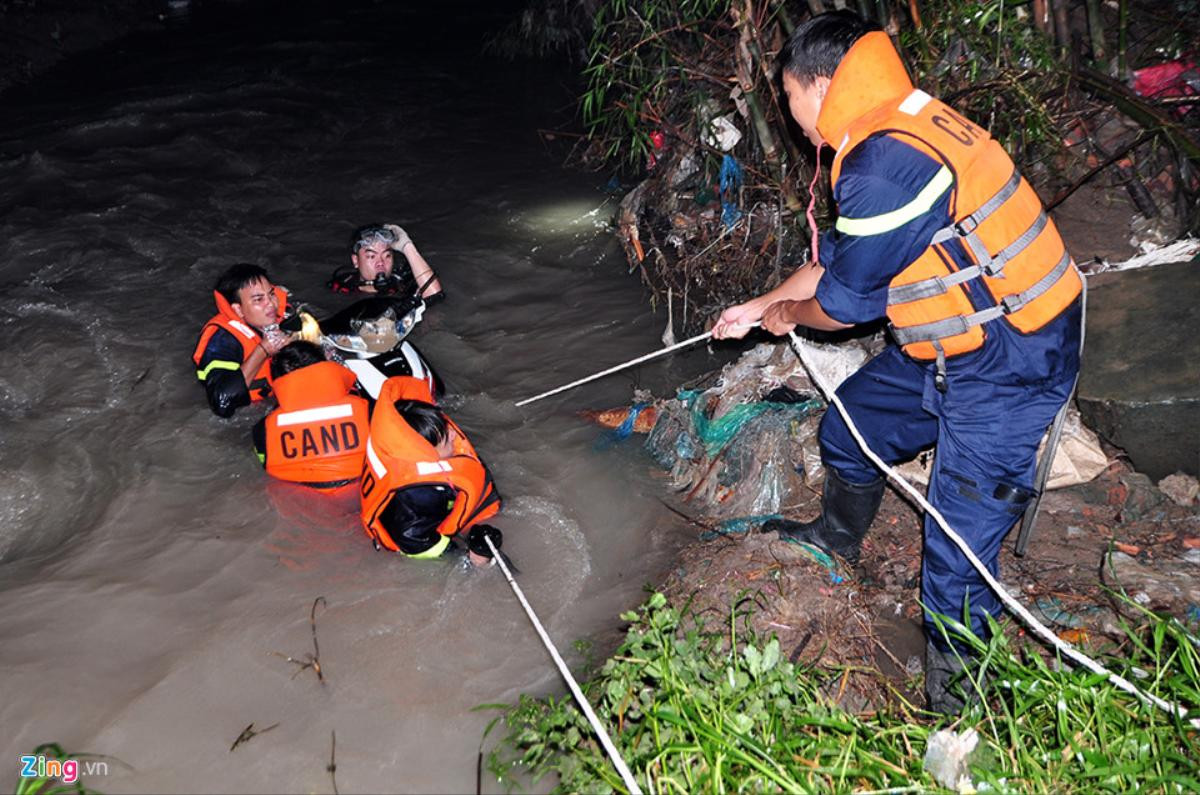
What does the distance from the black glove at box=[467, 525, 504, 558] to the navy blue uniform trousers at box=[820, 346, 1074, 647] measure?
1.70 m

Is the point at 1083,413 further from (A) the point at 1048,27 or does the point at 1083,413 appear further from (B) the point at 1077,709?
(A) the point at 1048,27

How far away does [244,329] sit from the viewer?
4809 millimetres

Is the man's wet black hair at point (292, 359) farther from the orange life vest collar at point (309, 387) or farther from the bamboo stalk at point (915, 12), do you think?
the bamboo stalk at point (915, 12)

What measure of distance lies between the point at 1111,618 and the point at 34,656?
407cm

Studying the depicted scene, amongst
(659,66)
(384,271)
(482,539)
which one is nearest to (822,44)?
(482,539)

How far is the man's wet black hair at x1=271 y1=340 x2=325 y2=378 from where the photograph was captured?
14.3 ft

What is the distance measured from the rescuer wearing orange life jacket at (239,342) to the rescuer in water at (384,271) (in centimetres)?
82

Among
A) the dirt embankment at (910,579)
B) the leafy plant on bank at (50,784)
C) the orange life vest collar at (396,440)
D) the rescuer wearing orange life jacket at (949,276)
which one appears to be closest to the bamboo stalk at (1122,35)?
the dirt embankment at (910,579)

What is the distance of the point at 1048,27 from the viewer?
4617 millimetres

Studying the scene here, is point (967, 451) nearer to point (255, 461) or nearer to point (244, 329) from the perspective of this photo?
point (255, 461)

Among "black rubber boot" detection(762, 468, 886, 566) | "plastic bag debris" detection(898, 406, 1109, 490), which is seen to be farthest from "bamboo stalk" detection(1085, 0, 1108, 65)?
"black rubber boot" detection(762, 468, 886, 566)

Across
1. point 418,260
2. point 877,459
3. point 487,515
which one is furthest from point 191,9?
point 877,459

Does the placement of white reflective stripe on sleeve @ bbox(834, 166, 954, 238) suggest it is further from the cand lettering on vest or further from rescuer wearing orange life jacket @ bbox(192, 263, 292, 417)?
rescuer wearing orange life jacket @ bbox(192, 263, 292, 417)

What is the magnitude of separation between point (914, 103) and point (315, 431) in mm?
3026
